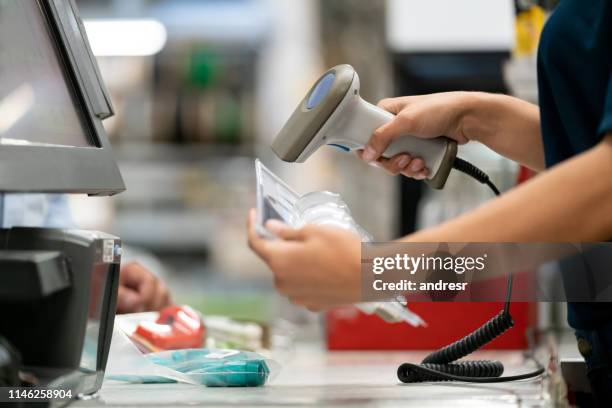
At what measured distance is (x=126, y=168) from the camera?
11.8 ft

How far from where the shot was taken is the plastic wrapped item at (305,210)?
2.41ft

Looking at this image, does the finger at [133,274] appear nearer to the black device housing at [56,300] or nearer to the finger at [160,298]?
the finger at [160,298]

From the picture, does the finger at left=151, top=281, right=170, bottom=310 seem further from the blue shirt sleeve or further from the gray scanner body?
the blue shirt sleeve

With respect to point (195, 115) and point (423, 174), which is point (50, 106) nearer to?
point (423, 174)

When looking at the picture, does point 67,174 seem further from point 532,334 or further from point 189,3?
point 189,3

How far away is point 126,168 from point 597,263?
302 centimetres

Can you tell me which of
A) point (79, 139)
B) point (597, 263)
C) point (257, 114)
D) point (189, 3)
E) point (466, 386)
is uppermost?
point (189, 3)

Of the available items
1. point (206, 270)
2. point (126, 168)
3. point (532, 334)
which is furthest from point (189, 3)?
point (532, 334)

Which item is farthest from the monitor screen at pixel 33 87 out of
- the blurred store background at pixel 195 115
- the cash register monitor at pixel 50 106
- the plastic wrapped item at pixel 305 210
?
the blurred store background at pixel 195 115

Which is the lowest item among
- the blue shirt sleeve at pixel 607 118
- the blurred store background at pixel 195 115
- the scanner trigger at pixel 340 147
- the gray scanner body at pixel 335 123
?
the blue shirt sleeve at pixel 607 118

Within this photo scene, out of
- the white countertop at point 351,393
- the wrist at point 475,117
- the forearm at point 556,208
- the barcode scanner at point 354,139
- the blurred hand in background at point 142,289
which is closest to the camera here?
the forearm at point 556,208

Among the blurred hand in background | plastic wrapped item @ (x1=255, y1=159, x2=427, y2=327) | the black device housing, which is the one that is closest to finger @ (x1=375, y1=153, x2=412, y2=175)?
plastic wrapped item @ (x1=255, y1=159, x2=427, y2=327)

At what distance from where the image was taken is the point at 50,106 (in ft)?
2.78

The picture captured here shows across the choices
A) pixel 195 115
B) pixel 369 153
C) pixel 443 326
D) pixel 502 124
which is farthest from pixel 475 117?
pixel 195 115
